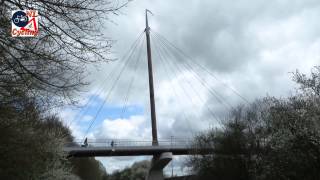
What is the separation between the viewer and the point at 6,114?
1766cm

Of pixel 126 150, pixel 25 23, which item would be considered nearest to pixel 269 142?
pixel 25 23

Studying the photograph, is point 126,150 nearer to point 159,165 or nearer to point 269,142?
point 159,165

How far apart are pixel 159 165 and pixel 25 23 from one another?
90867 mm

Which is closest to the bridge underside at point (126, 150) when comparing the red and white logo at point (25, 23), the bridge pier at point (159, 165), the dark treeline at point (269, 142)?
the bridge pier at point (159, 165)

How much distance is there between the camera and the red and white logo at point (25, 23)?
1404 centimetres

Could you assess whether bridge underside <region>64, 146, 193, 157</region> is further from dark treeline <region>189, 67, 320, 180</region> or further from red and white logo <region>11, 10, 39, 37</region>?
red and white logo <region>11, 10, 39, 37</region>

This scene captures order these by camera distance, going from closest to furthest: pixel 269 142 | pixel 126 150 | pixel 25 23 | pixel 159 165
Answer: pixel 25 23 → pixel 269 142 → pixel 126 150 → pixel 159 165

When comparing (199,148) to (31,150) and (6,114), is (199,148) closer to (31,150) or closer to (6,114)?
(31,150)

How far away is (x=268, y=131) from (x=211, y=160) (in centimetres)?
1678

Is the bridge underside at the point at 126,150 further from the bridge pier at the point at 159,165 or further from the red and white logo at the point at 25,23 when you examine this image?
the red and white logo at the point at 25,23

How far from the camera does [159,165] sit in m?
104

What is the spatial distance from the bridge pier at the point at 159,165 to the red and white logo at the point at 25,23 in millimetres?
85619

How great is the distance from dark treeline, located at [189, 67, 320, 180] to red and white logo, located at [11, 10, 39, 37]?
2516 centimetres

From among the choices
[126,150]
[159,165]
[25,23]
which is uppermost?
[25,23]
